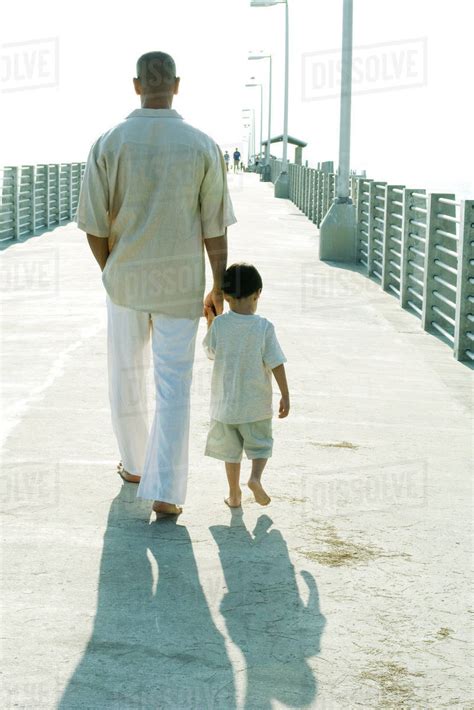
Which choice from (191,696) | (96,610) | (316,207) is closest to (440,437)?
Answer: (96,610)

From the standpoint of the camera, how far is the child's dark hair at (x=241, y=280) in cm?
522

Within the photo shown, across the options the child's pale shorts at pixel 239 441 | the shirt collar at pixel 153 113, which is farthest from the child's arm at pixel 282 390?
the shirt collar at pixel 153 113

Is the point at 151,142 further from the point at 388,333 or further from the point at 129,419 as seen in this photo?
the point at 388,333

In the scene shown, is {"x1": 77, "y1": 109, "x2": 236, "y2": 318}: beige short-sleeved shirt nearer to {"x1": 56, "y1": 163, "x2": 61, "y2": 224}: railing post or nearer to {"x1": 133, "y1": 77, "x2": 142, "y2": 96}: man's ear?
{"x1": 133, "y1": 77, "x2": 142, "y2": 96}: man's ear

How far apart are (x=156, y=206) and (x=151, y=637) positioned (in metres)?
1.97

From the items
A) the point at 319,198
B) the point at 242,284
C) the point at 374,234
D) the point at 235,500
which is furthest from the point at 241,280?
the point at 319,198

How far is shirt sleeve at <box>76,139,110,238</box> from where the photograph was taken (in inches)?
205

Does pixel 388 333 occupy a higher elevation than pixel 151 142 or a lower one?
lower

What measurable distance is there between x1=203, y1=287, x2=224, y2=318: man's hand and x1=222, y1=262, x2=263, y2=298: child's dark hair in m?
0.06

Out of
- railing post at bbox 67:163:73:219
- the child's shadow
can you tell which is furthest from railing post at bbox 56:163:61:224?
the child's shadow

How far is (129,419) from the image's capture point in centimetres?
562

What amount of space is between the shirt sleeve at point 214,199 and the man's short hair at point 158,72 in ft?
1.15

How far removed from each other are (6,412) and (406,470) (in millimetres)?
2584

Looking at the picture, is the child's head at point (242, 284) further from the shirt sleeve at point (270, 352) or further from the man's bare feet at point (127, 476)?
the man's bare feet at point (127, 476)
